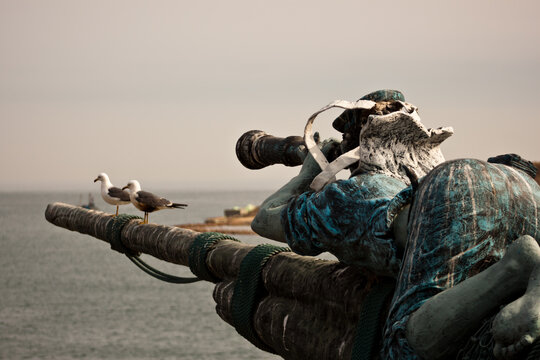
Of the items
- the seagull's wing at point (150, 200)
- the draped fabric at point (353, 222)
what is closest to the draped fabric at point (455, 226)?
the draped fabric at point (353, 222)

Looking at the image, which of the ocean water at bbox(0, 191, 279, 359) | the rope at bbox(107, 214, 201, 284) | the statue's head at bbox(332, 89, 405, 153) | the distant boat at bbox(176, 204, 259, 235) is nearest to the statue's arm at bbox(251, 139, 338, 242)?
the statue's head at bbox(332, 89, 405, 153)

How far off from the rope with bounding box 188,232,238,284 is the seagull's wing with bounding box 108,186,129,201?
6386 millimetres

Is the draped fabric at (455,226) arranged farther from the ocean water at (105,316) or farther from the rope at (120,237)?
the ocean water at (105,316)

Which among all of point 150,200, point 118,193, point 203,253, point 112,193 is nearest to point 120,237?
point 203,253

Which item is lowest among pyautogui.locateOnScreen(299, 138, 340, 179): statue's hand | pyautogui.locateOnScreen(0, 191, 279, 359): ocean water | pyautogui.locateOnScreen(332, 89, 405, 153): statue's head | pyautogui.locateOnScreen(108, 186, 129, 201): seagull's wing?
pyautogui.locateOnScreen(0, 191, 279, 359): ocean water

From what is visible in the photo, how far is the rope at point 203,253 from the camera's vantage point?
420cm

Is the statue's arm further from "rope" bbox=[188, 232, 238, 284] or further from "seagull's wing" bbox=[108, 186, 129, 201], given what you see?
"seagull's wing" bbox=[108, 186, 129, 201]

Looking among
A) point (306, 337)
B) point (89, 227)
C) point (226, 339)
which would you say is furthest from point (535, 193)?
point (226, 339)

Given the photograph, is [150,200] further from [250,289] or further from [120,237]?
[250,289]

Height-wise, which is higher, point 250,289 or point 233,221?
point 250,289

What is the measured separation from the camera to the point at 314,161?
280 cm

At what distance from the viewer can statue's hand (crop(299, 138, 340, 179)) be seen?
2789 millimetres

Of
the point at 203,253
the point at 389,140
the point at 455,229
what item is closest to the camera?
the point at 455,229

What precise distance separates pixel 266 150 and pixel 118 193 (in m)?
7.71
